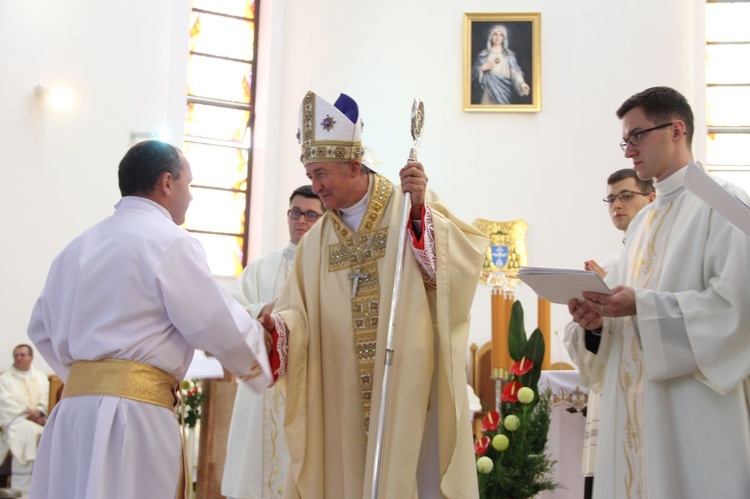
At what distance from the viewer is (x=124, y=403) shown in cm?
346

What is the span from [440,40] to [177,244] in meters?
→ 9.64

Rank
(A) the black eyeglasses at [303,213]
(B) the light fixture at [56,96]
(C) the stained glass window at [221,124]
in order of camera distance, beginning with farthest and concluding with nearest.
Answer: (C) the stained glass window at [221,124], (B) the light fixture at [56,96], (A) the black eyeglasses at [303,213]

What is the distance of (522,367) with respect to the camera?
17.1ft

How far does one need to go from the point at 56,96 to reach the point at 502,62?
575cm

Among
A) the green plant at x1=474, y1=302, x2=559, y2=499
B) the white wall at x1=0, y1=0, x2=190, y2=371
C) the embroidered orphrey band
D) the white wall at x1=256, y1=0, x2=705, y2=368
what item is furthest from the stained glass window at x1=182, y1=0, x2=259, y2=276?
the embroidered orphrey band

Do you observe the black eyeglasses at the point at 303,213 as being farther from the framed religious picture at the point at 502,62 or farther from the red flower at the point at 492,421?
the framed religious picture at the point at 502,62

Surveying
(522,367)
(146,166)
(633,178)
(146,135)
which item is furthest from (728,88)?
(146,166)

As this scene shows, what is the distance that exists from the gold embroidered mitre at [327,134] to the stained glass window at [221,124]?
27.1ft

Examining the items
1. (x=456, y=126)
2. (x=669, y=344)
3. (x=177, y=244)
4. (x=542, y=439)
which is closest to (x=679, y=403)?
(x=669, y=344)

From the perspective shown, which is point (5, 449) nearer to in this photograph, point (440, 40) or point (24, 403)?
point (24, 403)

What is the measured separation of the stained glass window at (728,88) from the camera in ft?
41.7

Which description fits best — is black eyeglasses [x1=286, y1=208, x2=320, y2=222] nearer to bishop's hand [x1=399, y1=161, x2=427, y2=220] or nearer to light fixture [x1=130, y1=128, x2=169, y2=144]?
bishop's hand [x1=399, y1=161, x2=427, y2=220]

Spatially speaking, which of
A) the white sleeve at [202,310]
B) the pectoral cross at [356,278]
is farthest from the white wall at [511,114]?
the white sleeve at [202,310]

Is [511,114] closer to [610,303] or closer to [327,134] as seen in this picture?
[327,134]
